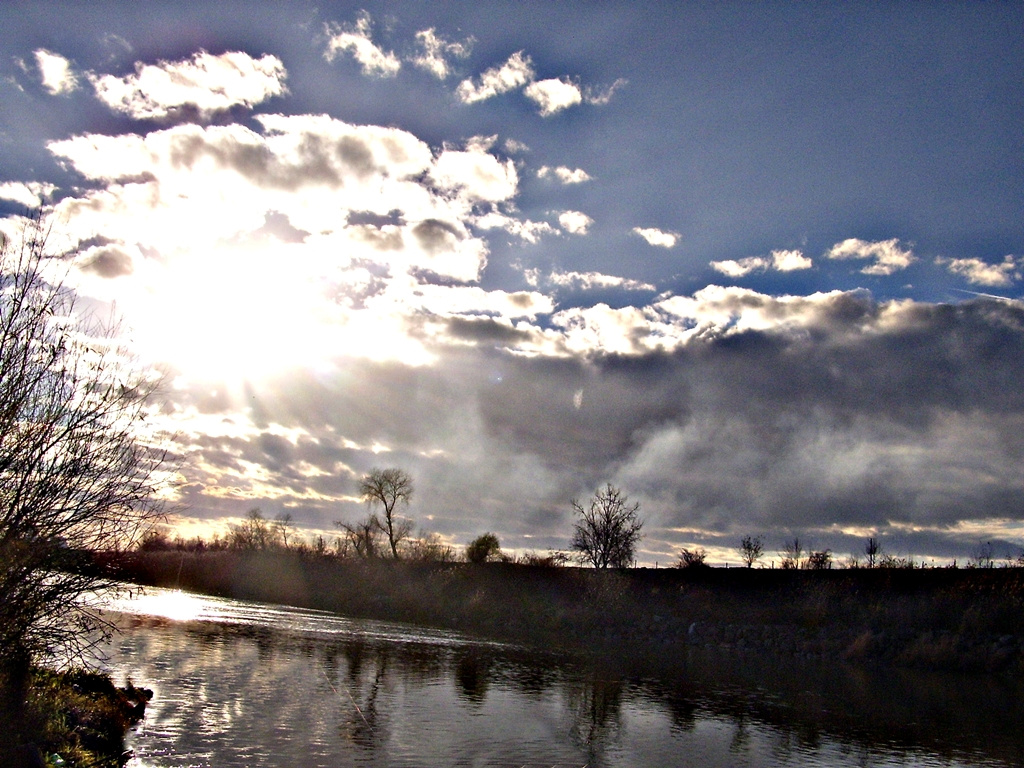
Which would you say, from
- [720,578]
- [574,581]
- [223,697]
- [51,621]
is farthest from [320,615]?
[51,621]

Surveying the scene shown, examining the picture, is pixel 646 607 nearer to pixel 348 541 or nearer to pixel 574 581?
pixel 574 581

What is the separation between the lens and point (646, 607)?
6450 centimetres

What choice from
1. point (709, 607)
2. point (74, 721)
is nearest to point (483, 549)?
point (709, 607)

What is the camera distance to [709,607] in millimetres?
62875

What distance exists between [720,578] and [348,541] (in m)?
62.0

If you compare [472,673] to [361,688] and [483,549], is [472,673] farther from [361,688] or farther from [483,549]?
[483,549]

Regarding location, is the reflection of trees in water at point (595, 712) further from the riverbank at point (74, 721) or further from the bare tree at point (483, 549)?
the bare tree at point (483, 549)

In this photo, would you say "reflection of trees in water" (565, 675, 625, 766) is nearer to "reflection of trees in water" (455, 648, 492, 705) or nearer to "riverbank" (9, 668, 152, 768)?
"reflection of trees in water" (455, 648, 492, 705)

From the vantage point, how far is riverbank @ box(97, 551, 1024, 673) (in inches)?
2018

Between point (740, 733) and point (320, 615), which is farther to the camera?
point (320, 615)

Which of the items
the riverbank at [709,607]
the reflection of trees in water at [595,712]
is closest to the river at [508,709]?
the reflection of trees in water at [595,712]

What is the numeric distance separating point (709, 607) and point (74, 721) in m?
53.1

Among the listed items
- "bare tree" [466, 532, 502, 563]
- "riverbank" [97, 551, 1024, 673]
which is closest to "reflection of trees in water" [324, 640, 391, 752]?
"riverbank" [97, 551, 1024, 673]

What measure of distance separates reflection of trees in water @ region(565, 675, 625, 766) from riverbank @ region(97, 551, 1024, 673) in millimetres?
11831
